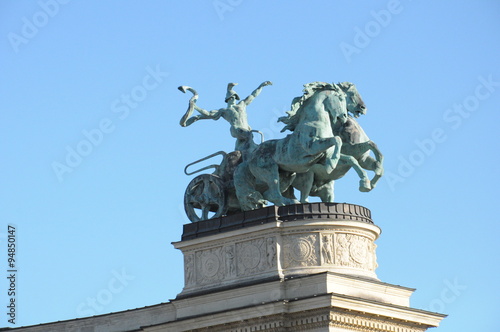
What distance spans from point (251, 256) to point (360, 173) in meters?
4.22

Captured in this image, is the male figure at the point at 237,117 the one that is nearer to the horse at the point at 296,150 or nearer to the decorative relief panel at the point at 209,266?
the horse at the point at 296,150

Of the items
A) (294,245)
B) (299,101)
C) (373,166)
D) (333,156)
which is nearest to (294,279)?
(294,245)

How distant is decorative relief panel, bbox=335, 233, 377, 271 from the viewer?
143 feet

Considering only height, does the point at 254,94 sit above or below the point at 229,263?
above

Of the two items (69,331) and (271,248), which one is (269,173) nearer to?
(271,248)

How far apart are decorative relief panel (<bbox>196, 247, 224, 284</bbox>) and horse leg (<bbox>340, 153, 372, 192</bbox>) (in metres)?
4.78

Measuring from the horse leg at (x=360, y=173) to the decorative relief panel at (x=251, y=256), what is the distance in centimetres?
353

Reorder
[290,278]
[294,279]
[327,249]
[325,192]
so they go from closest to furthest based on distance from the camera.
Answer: [294,279], [290,278], [327,249], [325,192]

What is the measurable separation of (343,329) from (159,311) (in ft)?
22.8

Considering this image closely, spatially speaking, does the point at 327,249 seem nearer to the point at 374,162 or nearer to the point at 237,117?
the point at 374,162

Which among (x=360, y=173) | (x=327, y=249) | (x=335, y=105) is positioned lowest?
(x=327, y=249)

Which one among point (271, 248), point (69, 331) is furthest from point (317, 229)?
point (69, 331)

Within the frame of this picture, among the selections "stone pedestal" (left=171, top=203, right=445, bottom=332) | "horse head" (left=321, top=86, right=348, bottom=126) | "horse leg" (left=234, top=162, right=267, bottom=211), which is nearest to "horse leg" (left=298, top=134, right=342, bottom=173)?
"horse head" (left=321, top=86, right=348, bottom=126)

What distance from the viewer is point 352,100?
46.1 metres
